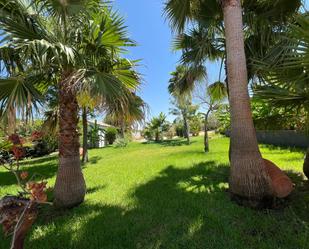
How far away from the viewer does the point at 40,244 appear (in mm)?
3689

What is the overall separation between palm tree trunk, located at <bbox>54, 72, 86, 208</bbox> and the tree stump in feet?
7.90

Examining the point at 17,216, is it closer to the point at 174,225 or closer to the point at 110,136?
the point at 174,225

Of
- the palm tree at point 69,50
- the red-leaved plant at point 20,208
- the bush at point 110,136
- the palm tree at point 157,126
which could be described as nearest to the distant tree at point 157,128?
the palm tree at point 157,126

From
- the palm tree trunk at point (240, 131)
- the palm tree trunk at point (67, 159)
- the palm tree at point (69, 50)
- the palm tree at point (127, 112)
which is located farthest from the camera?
the palm tree trunk at point (67, 159)

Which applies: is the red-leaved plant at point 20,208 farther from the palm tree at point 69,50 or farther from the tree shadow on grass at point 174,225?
the palm tree at point 69,50

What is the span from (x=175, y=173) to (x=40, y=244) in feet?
15.6

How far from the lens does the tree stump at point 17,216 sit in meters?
2.36

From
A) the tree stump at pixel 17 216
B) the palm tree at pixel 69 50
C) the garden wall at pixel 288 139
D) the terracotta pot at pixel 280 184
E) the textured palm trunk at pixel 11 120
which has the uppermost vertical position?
the palm tree at pixel 69 50

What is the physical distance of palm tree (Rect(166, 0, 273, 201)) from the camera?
4.36 metres

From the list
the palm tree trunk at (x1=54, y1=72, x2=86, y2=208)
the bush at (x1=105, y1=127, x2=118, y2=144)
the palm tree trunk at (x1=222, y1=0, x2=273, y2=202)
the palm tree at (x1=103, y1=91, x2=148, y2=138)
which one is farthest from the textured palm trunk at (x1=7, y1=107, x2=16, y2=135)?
the bush at (x1=105, y1=127, x2=118, y2=144)

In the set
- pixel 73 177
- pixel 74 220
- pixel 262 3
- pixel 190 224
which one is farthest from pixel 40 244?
pixel 262 3

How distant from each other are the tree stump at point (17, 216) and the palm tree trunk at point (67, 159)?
7.90 ft

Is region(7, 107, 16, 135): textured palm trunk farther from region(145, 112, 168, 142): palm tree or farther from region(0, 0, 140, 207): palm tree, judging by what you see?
region(145, 112, 168, 142): palm tree

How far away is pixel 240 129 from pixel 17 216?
12.3 ft
